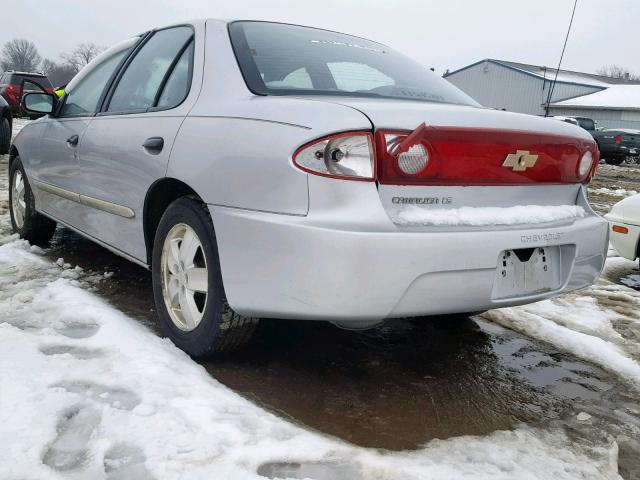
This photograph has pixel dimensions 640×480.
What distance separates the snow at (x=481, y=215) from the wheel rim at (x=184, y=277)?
85cm

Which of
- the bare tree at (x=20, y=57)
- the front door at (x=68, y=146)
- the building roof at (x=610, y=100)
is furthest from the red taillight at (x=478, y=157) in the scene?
the bare tree at (x=20, y=57)

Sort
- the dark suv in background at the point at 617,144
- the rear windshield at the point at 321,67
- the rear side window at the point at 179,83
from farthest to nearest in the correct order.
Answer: the dark suv in background at the point at 617,144 < the rear side window at the point at 179,83 < the rear windshield at the point at 321,67

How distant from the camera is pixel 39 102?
3980mm

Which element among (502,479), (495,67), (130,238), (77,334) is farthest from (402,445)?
(495,67)

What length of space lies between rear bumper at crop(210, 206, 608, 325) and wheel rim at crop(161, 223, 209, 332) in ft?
0.93

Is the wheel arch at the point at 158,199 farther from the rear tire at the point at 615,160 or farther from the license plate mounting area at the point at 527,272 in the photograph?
the rear tire at the point at 615,160

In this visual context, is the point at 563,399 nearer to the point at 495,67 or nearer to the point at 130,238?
the point at 130,238

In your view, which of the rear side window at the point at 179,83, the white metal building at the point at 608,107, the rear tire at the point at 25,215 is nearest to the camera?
→ the rear side window at the point at 179,83

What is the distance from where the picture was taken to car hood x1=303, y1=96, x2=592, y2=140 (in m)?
2.01

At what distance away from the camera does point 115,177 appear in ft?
9.74

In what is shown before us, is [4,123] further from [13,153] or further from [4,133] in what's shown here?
[13,153]

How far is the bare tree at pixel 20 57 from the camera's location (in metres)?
91.9

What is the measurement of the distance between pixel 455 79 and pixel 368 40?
4572 cm

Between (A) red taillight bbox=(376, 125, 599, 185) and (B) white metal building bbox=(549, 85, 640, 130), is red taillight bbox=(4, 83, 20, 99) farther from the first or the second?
(B) white metal building bbox=(549, 85, 640, 130)
